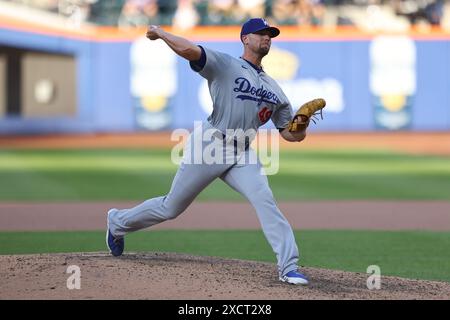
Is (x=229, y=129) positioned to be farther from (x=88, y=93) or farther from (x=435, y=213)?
(x=88, y=93)

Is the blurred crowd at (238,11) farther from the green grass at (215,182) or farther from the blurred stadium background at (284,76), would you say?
the green grass at (215,182)

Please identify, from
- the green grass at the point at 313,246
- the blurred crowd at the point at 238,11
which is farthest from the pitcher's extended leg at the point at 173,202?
the blurred crowd at the point at 238,11

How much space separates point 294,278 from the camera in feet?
19.7

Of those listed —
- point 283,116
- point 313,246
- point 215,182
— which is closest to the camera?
point 283,116

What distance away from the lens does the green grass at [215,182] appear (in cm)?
1322

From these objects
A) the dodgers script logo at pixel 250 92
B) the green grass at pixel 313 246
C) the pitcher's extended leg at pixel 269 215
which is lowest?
the green grass at pixel 313 246

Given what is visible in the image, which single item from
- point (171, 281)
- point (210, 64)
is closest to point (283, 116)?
point (210, 64)

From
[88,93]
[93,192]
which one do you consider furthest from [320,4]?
[93,192]

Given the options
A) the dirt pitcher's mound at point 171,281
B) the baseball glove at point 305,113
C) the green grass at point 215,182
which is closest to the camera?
the dirt pitcher's mound at point 171,281

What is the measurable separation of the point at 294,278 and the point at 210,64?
152cm

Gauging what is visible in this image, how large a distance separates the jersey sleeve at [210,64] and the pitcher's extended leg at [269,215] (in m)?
0.67

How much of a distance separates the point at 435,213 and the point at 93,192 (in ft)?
16.6

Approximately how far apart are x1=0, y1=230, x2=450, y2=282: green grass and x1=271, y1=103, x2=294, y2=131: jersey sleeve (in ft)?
4.62

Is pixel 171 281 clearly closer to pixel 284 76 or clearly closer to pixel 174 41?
pixel 174 41
